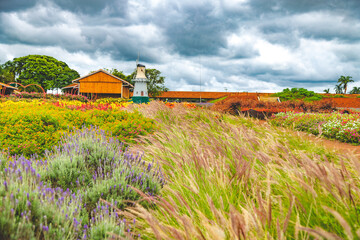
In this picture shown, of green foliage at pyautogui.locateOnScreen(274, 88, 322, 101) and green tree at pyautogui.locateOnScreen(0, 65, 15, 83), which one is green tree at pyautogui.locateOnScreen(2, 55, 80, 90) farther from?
green foliage at pyautogui.locateOnScreen(274, 88, 322, 101)

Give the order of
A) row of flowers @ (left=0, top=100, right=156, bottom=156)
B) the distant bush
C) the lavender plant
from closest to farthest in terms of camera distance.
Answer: the lavender plant → row of flowers @ (left=0, top=100, right=156, bottom=156) → the distant bush

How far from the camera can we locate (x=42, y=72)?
5575 centimetres

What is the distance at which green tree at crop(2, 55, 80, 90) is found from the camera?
2168 inches

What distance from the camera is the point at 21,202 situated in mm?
1964

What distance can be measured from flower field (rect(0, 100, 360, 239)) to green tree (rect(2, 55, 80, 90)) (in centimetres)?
5607

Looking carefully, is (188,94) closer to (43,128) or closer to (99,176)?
(43,128)

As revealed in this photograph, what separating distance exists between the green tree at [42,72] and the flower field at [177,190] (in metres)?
56.1

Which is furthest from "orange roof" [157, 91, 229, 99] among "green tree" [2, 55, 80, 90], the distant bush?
the distant bush

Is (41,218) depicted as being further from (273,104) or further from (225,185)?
(273,104)

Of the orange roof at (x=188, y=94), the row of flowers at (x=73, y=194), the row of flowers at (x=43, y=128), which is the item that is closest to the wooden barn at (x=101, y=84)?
the orange roof at (x=188, y=94)

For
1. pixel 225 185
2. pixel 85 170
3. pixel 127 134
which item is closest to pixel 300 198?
pixel 225 185

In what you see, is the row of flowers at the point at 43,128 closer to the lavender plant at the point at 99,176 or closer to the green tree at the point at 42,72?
the lavender plant at the point at 99,176

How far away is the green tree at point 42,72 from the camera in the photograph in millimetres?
55062

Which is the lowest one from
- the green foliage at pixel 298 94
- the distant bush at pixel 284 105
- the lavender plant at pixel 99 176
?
the lavender plant at pixel 99 176
